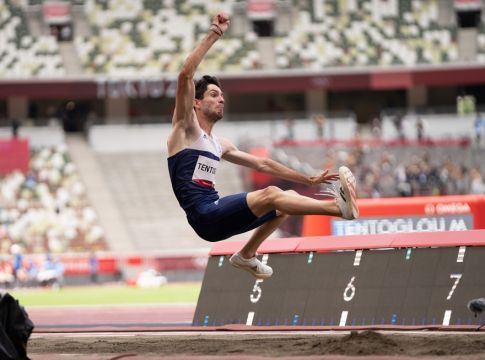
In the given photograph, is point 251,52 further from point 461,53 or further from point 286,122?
point 461,53

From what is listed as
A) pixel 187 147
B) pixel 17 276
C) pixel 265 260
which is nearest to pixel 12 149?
pixel 17 276

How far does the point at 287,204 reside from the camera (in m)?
9.47

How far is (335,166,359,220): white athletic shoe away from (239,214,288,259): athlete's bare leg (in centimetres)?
77

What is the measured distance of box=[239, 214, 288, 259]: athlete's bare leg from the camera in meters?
10.1

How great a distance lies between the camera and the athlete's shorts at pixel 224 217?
380 inches

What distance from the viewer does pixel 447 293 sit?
12.1m

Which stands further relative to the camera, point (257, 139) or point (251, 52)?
point (251, 52)

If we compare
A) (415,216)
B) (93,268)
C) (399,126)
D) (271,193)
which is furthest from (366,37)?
(271,193)

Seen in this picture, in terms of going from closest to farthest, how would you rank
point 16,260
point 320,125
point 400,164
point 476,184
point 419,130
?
point 476,184 < point 16,260 < point 400,164 < point 419,130 < point 320,125

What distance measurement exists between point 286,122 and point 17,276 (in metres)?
11.9

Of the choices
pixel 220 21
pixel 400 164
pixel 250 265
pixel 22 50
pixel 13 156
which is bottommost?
pixel 13 156

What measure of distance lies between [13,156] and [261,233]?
2748 centimetres

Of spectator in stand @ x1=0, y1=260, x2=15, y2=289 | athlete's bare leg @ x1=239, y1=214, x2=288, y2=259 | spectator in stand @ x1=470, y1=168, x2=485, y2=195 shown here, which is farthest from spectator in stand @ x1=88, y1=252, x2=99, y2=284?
athlete's bare leg @ x1=239, y1=214, x2=288, y2=259

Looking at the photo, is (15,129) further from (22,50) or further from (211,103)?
(211,103)
